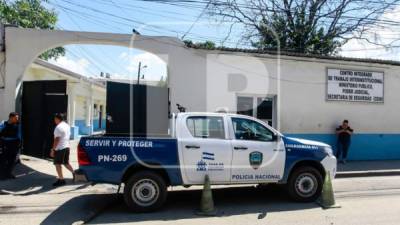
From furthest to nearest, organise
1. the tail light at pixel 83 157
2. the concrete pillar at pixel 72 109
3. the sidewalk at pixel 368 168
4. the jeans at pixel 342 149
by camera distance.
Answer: the concrete pillar at pixel 72 109 → the jeans at pixel 342 149 → the sidewalk at pixel 368 168 → the tail light at pixel 83 157

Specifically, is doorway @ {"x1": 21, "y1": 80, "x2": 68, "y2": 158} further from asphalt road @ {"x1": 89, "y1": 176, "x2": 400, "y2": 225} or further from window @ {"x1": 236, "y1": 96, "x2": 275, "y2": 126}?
window @ {"x1": 236, "y1": 96, "x2": 275, "y2": 126}

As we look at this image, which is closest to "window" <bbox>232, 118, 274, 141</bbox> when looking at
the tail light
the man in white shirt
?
the tail light

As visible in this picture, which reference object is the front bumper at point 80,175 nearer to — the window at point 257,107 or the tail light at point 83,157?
the tail light at point 83,157

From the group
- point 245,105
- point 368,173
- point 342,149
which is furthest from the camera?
point 342,149

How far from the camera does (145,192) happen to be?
8.10 meters

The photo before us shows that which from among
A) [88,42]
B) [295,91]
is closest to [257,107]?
[295,91]

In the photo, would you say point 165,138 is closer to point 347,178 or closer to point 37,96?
point 37,96

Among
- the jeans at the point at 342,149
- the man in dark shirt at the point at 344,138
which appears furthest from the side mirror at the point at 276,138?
the jeans at the point at 342,149

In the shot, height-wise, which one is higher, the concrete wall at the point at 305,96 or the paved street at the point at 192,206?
the concrete wall at the point at 305,96

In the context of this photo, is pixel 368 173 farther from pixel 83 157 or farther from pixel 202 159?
pixel 83 157

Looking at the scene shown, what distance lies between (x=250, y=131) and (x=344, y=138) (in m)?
7.30

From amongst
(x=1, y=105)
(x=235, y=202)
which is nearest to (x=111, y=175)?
(x=235, y=202)

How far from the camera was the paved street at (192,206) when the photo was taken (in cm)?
750

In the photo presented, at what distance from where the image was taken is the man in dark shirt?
14820mm
